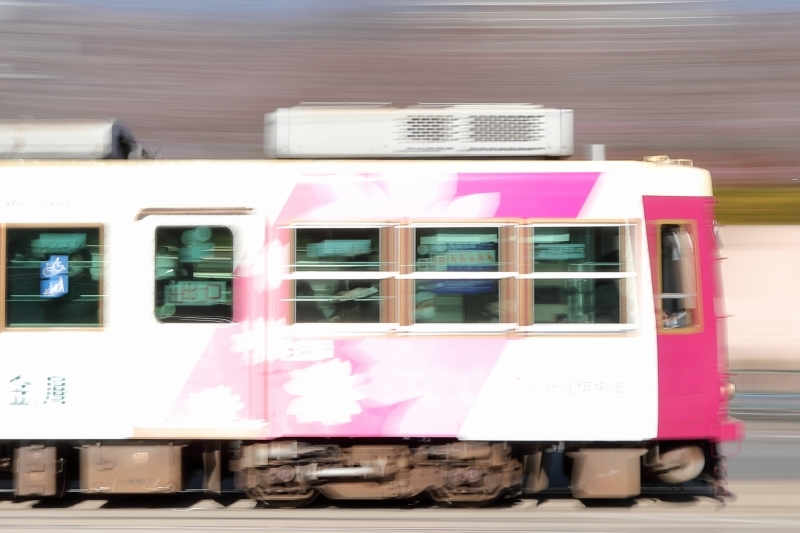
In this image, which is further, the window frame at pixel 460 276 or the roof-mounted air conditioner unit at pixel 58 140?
the roof-mounted air conditioner unit at pixel 58 140

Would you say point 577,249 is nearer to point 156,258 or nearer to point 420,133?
point 420,133

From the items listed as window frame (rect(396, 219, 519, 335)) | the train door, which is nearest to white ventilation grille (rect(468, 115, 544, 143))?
window frame (rect(396, 219, 519, 335))

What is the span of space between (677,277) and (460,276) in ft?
5.73

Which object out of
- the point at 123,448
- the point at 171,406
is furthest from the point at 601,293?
the point at 123,448

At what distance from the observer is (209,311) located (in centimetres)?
749

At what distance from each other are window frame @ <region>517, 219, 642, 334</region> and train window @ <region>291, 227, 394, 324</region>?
104 cm

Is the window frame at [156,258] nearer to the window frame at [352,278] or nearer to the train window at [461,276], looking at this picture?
the window frame at [352,278]

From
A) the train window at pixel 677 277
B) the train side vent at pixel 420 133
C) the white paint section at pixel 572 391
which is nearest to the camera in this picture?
the white paint section at pixel 572 391

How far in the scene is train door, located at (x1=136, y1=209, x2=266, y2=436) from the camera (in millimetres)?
7430

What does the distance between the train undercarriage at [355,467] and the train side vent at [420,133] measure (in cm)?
236

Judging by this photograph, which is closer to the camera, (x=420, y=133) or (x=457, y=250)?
(x=457, y=250)

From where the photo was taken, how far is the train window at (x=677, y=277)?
7.56m

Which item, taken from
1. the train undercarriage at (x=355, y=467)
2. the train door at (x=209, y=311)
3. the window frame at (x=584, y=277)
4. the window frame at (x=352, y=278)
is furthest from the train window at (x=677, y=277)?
the train door at (x=209, y=311)

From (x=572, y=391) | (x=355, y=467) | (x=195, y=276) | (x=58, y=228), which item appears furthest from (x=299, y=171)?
(x=572, y=391)
